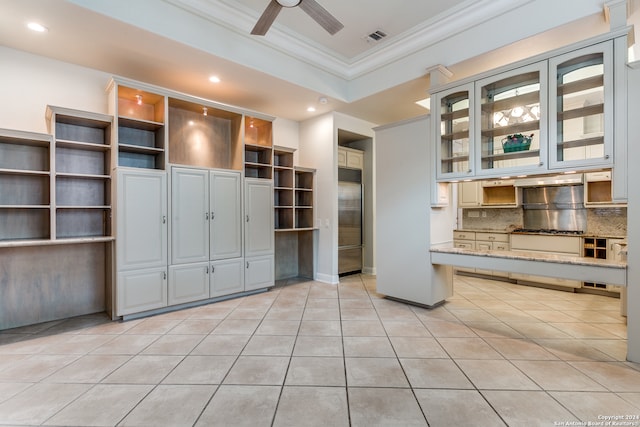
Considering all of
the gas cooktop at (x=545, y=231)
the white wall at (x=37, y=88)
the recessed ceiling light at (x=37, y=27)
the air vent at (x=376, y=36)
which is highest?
the air vent at (x=376, y=36)

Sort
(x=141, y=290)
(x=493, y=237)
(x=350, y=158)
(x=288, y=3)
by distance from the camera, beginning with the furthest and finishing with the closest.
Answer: (x=350, y=158)
(x=493, y=237)
(x=141, y=290)
(x=288, y=3)

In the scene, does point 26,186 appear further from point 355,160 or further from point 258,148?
point 355,160

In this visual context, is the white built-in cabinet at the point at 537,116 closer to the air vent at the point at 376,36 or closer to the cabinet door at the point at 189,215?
the air vent at the point at 376,36

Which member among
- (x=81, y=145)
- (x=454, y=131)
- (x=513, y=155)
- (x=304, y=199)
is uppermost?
(x=454, y=131)

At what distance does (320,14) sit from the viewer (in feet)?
9.10

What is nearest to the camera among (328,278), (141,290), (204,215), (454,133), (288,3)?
(288,3)

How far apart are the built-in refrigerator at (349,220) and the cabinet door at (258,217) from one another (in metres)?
1.48

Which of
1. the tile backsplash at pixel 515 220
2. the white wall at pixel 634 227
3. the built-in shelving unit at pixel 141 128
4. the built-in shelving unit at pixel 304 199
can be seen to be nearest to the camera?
the white wall at pixel 634 227

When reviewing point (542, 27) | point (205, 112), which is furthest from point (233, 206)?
point (542, 27)

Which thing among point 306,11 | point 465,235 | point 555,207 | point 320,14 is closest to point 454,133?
point 320,14

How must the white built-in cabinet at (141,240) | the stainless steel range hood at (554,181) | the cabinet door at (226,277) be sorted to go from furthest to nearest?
the stainless steel range hood at (554,181) < the cabinet door at (226,277) < the white built-in cabinet at (141,240)

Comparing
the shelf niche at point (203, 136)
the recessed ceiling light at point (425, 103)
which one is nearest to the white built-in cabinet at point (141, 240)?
the shelf niche at point (203, 136)

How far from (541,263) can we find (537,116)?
145 centimetres

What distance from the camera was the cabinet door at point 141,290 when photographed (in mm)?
3359
